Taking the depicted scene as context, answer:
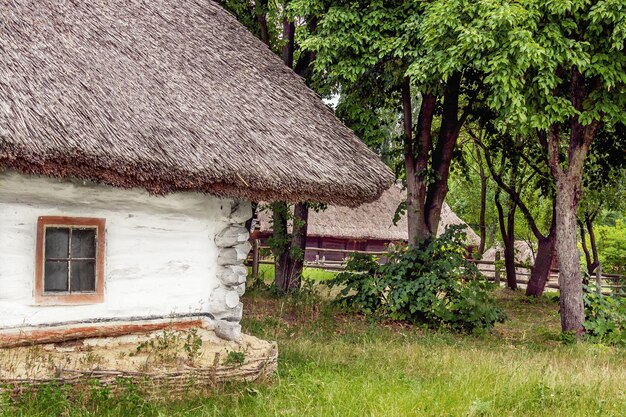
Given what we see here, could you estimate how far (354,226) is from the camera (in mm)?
22750

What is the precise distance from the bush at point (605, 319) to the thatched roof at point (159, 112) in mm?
4067

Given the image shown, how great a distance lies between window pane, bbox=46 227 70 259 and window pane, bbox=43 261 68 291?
0.26 feet

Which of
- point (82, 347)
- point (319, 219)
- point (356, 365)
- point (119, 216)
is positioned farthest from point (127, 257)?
point (319, 219)

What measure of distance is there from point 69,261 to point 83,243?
23 centimetres

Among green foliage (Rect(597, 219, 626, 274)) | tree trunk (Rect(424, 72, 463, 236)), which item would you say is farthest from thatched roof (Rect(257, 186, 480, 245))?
tree trunk (Rect(424, 72, 463, 236))

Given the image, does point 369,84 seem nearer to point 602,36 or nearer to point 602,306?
point 602,36

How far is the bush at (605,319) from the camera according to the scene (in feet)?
29.9

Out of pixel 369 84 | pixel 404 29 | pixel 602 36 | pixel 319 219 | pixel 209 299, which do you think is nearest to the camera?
pixel 209 299

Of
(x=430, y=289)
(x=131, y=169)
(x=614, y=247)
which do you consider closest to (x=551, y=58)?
(x=430, y=289)

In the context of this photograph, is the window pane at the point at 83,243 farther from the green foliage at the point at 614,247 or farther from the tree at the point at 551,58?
the green foliage at the point at 614,247

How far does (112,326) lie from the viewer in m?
6.61

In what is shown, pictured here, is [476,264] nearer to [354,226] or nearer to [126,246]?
[354,226]

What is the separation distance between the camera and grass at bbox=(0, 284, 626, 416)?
17.3ft

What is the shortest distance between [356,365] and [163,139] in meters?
3.20
